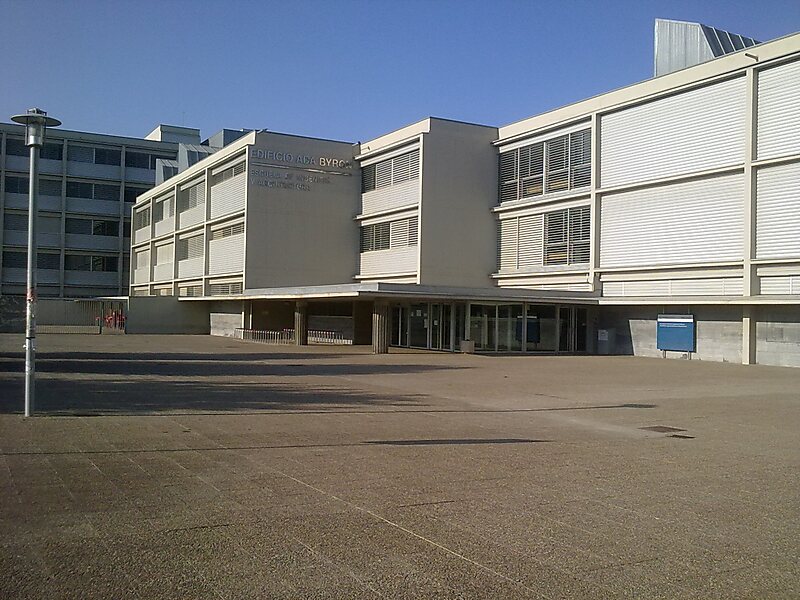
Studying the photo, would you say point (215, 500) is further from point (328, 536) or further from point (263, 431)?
point (263, 431)

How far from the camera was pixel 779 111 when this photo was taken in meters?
31.4

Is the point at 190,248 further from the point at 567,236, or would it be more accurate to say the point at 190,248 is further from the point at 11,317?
the point at 567,236

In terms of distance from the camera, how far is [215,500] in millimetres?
7363

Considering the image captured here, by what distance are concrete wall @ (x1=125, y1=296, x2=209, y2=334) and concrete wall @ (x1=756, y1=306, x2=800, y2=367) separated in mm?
37619

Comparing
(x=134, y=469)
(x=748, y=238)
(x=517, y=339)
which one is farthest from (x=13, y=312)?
(x=134, y=469)

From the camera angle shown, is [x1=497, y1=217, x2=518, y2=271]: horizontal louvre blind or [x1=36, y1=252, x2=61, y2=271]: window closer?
[x1=497, y1=217, x2=518, y2=271]: horizontal louvre blind

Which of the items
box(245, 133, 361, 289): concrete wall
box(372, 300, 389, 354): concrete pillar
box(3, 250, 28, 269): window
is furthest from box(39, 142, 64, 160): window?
box(372, 300, 389, 354): concrete pillar

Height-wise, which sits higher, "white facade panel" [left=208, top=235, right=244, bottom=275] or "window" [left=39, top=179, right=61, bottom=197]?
"window" [left=39, top=179, right=61, bottom=197]

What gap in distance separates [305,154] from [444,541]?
44.0 m

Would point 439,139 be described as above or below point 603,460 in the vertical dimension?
above

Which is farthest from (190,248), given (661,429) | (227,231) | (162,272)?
(661,429)

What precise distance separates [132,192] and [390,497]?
7569cm

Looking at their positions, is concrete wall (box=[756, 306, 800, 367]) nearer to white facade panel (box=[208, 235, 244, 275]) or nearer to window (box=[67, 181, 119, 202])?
white facade panel (box=[208, 235, 244, 275])

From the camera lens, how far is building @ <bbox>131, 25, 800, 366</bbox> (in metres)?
32.0
